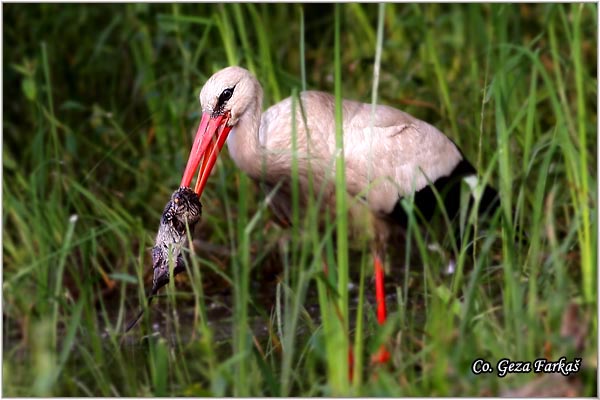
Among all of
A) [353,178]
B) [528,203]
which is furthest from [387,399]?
[528,203]

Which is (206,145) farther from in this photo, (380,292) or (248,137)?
(380,292)

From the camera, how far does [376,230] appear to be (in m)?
4.62

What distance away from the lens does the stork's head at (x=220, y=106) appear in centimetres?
407

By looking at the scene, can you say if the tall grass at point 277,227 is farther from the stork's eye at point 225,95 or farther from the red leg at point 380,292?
the stork's eye at point 225,95

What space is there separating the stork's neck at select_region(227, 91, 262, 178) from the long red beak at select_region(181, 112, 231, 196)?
0.15 feet

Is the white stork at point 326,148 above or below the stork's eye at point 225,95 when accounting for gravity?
below

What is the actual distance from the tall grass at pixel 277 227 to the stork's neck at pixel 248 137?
181 mm

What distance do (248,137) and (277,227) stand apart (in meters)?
0.86

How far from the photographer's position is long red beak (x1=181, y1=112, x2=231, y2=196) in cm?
396

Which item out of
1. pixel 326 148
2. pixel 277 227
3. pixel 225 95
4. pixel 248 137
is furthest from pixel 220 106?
pixel 277 227

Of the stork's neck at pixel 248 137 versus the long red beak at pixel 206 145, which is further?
the stork's neck at pixel 248 137

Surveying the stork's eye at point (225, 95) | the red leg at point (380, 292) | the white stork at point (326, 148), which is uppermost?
the stork's eye at point (225, 95)

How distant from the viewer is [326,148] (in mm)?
4258

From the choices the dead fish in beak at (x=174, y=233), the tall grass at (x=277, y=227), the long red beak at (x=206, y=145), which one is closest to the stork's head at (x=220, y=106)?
the long red beak at (x=206, y=145)
